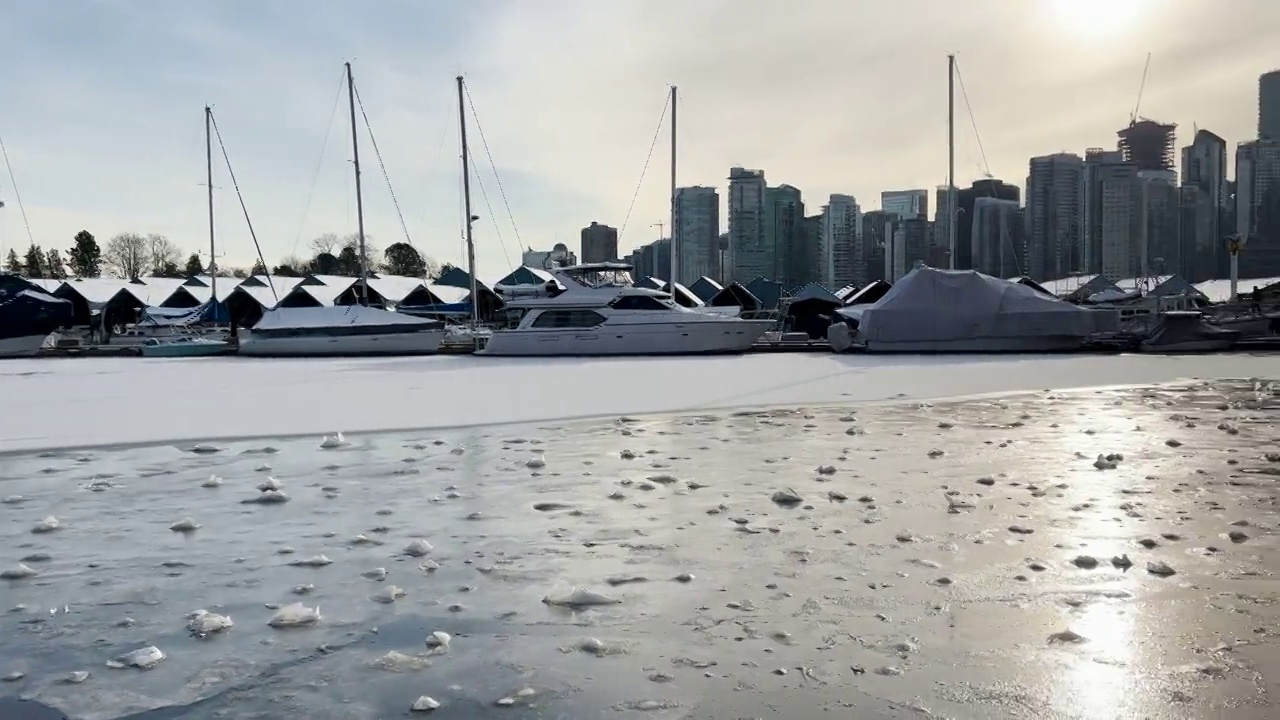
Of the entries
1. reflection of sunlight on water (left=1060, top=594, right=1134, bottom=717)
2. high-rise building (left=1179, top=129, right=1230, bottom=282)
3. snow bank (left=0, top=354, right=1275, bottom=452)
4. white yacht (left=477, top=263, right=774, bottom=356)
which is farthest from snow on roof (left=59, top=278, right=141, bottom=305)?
high-rise building (left=1179, top=129, right=1230, bottom=282)

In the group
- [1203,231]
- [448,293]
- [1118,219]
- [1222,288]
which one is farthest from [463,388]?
[1203,231]

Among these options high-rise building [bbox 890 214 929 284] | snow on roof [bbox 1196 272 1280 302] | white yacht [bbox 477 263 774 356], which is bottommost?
white yacht [bbox 477 263 774 356]

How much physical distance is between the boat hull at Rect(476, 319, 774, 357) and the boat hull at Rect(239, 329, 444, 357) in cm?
398

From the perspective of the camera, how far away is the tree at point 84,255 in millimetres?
92375

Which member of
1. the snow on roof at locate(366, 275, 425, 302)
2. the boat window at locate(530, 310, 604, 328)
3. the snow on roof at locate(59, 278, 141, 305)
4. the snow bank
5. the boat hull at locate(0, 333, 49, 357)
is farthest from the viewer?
the snow on roof at locate(366, 275, 425, 302)

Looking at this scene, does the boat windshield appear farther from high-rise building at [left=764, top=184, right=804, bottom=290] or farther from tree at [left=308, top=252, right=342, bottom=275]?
tree at [left=308, top=252, right=342, bottom=275]

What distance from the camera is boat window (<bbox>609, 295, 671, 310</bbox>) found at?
1237 inches

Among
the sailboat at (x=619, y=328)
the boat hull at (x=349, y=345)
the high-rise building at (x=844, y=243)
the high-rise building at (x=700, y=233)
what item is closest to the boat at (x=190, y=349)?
the boat hull at (x=349, y=345)

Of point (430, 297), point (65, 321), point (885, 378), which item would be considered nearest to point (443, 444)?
point (885, 378)

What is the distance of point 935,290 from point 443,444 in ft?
74.3

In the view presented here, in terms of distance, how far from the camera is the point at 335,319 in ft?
115

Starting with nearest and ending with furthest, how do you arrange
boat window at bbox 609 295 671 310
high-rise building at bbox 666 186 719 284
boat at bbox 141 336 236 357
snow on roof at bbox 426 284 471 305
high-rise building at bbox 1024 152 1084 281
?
boat window at bbox 609 295 671 310, boat at bbox 141 336 236 357, snow on roof at bbox 426 284 471 305, high-rise building at bbox 1024 152 1084 281, high-rise building at bbox 666 186 719 284

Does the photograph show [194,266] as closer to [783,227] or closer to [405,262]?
[405,262]

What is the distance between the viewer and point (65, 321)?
37.9 meters
